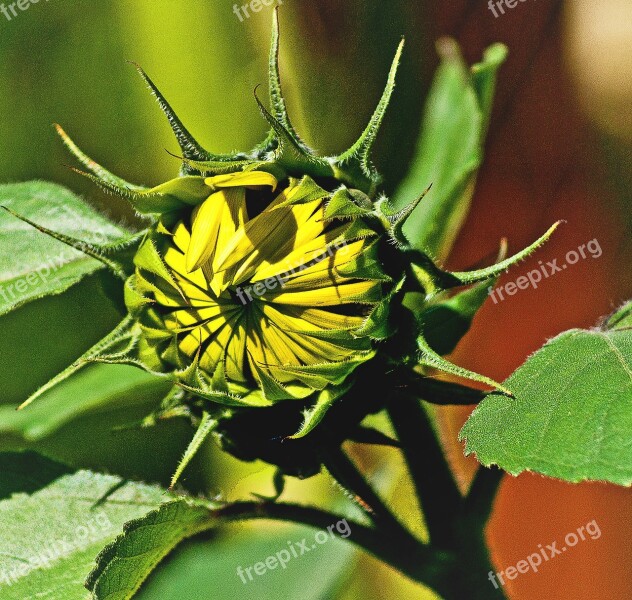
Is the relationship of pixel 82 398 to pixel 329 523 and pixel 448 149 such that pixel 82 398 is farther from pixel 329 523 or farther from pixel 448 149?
pixel 448 149

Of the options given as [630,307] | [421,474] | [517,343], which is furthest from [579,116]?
[421,474]

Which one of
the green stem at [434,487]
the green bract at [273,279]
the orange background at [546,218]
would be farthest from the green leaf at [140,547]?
the orange background at [546,218]

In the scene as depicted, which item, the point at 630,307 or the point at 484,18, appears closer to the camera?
the point at 630,307

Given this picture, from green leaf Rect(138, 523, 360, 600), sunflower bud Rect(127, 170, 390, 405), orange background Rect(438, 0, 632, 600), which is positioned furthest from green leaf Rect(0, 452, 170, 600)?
orange background Rect(438, 0, 632, 600)

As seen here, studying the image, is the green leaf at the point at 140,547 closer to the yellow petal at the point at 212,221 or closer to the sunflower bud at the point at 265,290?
the sunflower bud at the point at 265,290

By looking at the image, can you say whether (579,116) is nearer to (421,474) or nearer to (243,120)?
(243,120)

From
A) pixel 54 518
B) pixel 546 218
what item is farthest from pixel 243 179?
pixel 546 218
